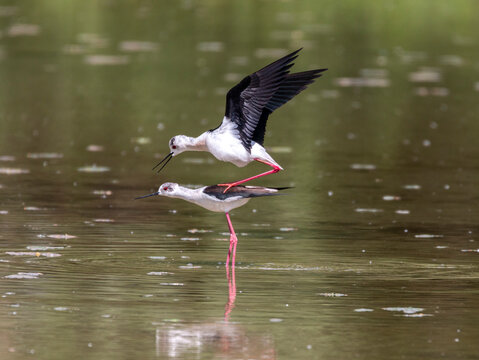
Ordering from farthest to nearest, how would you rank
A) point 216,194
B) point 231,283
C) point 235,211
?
point 235,211
point 216,194
point 231,283

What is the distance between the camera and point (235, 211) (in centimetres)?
1564

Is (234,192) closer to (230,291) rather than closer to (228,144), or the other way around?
(228,144)

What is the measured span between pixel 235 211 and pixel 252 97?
11.6ft

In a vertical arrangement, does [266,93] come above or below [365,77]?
above

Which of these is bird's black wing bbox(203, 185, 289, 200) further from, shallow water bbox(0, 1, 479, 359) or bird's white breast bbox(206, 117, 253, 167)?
shallow water bbox(0, 1, 479, 359)

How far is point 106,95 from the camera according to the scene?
84.6ft

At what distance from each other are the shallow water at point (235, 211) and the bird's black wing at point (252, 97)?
1264mm

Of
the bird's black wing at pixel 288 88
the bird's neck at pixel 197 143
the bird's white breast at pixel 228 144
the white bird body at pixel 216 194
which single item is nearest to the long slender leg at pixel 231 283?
the white bird body at pixel 216 194

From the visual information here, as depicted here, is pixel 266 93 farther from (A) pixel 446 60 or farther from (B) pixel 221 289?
(A) pixel 446 60

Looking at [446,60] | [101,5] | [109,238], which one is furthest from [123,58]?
[109,238]

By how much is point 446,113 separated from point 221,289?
13.8m

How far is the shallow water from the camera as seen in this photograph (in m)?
9.71

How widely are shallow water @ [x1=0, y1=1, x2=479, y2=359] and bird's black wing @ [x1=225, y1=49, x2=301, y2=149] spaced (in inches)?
49.7

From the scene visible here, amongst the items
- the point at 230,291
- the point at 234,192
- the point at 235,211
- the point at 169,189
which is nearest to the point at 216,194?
the point at 234,192
